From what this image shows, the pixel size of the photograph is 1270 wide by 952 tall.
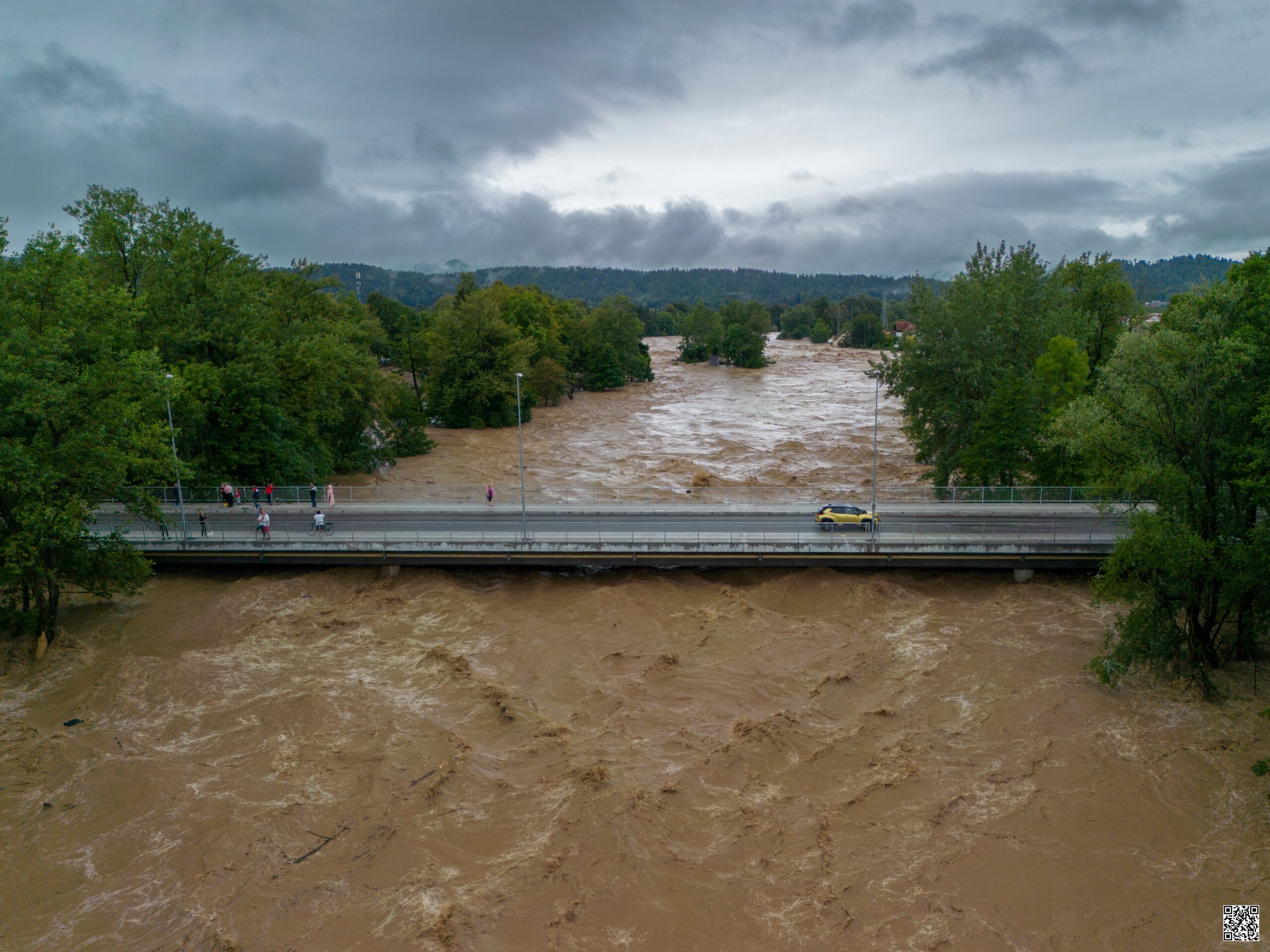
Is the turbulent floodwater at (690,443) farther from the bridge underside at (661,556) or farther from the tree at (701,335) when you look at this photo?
the tree at (701,335)

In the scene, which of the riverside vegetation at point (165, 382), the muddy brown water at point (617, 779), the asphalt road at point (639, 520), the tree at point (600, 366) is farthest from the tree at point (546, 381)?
Result: the muddy brown water at point (617, 779)

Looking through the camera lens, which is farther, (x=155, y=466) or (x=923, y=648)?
(x=155, y=466)

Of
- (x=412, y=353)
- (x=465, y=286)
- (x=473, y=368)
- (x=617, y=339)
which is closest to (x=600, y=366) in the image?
(x=617, y=339)

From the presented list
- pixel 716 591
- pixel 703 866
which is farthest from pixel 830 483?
pixel 703 866

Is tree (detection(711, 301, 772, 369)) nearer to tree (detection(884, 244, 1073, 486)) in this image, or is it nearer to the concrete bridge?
tree (detection(884, 244, 1073, 486))

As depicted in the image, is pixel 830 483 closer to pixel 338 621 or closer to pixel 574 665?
pixel 574 665

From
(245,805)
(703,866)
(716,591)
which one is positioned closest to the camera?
(703,866)

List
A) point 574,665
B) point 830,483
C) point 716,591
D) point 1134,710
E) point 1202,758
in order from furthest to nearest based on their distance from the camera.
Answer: point 830,483
point 716,591
point 574,665
point 1134,710
point 1202,758
